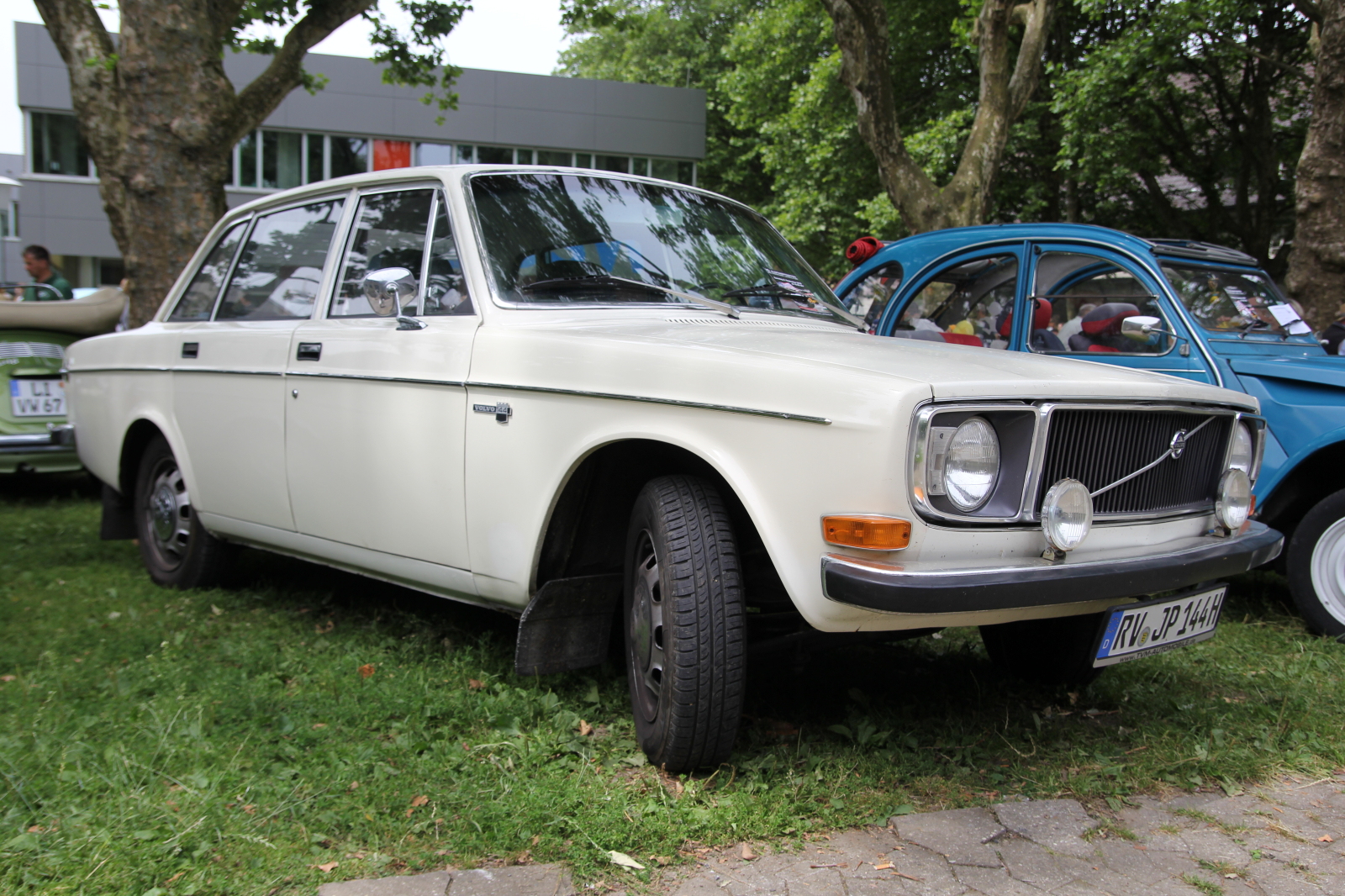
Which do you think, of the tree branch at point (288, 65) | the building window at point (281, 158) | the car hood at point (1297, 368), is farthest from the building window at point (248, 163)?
the car hood at point (1297, 368)

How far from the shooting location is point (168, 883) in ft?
7.64

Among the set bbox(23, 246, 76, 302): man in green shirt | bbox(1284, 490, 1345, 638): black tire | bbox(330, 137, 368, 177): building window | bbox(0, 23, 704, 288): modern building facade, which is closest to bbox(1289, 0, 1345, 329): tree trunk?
bbox(1284, 490, 1345, 638): black tire

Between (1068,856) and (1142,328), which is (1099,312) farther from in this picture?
(1068,856)

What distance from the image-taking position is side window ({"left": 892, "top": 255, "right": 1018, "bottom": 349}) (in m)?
5.79

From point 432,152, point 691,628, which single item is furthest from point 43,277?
point 432,152

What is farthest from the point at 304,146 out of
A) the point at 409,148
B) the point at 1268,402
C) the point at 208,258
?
the point at 1268,402

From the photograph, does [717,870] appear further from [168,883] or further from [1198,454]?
[1198,454]

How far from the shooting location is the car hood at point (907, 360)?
8.18 feet

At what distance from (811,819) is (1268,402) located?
3.35 m

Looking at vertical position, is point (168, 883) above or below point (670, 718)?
below

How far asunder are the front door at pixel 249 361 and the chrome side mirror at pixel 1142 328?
12.5ft

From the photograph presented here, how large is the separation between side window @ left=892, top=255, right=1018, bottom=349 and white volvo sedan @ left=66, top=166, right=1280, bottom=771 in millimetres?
1986

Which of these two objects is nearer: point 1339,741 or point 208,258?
point 1339,741

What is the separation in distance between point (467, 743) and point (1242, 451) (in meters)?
2.54
